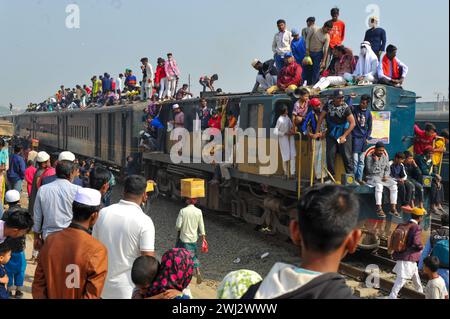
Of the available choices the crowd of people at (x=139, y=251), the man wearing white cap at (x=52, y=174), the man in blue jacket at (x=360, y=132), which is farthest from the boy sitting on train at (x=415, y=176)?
the man wearing white cap at (x=52, y=174)

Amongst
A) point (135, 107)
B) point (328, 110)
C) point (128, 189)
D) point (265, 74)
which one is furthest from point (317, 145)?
point (135, 107)

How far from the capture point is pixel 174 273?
3543 mm

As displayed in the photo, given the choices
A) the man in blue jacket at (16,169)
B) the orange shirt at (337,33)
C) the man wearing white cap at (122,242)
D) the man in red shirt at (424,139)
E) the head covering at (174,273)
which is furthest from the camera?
the orange shirt at (337,33)

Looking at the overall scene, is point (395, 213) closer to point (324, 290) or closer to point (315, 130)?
point (315, 130)

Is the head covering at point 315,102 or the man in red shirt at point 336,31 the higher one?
the man in red shirt at point 336,31

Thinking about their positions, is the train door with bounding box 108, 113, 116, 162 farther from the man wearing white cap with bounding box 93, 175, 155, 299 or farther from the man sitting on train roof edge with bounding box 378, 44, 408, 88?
the man wearing white cap with bounding box 93, 175, 155, 299

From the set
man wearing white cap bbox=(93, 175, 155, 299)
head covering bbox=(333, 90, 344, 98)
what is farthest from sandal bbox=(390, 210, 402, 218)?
man wearing white cap bbox=(93, 175, 155, 299)

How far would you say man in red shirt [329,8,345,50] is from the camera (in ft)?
38.2

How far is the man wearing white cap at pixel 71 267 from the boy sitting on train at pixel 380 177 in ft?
20.3

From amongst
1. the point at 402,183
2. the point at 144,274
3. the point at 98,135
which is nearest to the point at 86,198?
the point at 144,274

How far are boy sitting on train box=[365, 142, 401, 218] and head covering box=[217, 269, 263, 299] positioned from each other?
645 cm

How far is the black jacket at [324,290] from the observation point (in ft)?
7.31

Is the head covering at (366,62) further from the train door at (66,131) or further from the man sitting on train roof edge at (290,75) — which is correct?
the train door at (66,131)
